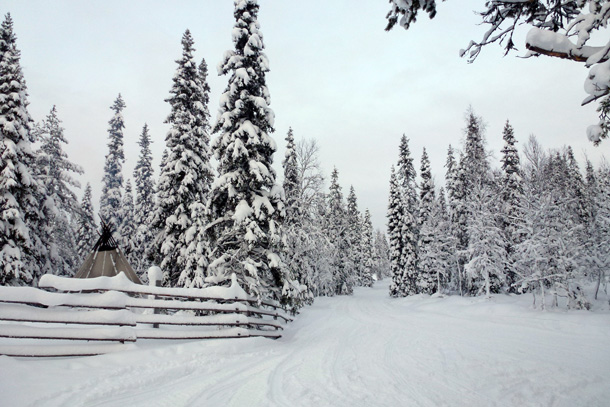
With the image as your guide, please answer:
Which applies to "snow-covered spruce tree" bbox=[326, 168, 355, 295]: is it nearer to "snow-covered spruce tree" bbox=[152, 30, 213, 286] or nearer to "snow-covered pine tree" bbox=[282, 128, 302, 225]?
"snow-covered pine tree" bbox=[282, 128, 302, 225]

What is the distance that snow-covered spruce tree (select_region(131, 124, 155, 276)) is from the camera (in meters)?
32.3

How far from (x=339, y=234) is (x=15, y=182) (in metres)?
38.8

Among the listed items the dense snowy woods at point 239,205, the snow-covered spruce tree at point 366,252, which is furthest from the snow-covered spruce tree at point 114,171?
the snow-covered spruce tree at point 366,252

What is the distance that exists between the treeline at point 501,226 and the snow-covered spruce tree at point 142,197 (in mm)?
29561

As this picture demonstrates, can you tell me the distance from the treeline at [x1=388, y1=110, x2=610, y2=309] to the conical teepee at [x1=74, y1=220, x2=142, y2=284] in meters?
24.8

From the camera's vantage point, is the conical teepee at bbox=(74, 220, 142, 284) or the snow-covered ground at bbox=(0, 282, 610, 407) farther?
the conical teepee at bbox=(74, 220, 142, 284)

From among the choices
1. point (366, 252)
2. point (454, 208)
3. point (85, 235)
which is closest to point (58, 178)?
point (85, 235)

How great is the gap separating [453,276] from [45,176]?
144 feet

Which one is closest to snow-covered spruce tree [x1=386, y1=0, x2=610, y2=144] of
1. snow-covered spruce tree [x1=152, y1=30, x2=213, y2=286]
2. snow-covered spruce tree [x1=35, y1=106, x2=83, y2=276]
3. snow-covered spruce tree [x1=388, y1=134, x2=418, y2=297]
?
snow-covered spruce tree [x1=152, y1=30, x2=213, y2=286]

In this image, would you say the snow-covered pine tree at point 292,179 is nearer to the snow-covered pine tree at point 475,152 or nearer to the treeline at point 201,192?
the treeline at point 201,192

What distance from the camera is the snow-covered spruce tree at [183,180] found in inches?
720

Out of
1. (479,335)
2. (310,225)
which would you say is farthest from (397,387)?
(310,225)

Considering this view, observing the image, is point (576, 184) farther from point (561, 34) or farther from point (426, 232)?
point (561, 34)

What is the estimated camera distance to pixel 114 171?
36406mm
